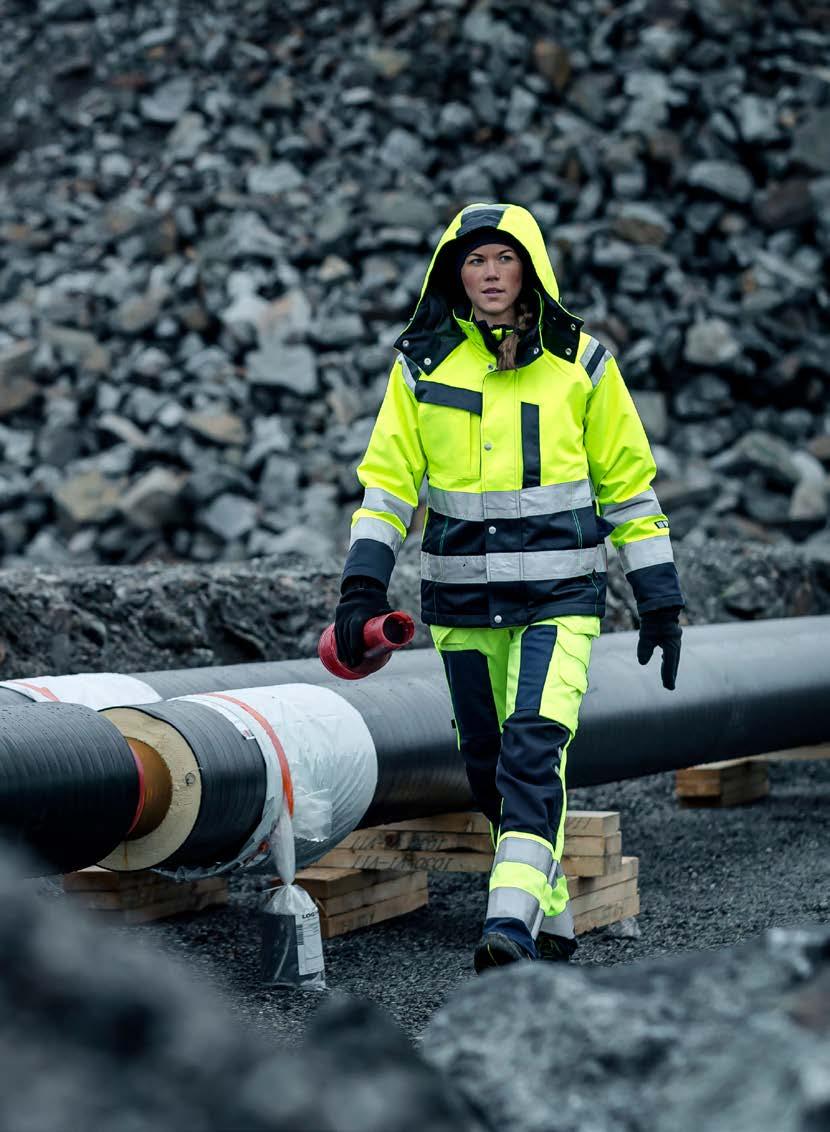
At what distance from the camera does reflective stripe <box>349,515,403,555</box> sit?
3768 millimetres

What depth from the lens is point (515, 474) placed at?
12.1 ft

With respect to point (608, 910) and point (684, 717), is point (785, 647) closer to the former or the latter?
point (684, 717)

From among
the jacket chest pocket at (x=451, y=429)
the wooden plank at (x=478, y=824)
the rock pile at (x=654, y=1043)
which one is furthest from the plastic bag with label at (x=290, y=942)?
the rock pile at (x=654, y=1043)

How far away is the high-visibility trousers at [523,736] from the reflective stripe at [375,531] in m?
0.25

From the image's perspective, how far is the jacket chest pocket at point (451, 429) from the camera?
374 centimetres

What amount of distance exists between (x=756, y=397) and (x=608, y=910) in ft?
31.8

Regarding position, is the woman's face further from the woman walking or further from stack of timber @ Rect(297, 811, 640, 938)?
stack of timber @ Rect(297, 811, 640, 938)

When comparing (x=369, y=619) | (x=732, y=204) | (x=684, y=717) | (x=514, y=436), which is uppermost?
(x=732, y=204)

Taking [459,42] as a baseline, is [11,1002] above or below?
below

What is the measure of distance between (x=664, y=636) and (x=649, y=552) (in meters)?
0.21

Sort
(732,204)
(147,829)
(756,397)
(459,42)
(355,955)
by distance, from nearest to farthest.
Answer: (147,829), (355,955), (756,397), (732,204), (459,42)

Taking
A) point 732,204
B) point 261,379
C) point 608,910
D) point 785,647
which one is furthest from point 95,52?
point 608,910

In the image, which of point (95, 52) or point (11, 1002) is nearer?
point (11, 1002)

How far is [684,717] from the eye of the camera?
5.23 m
